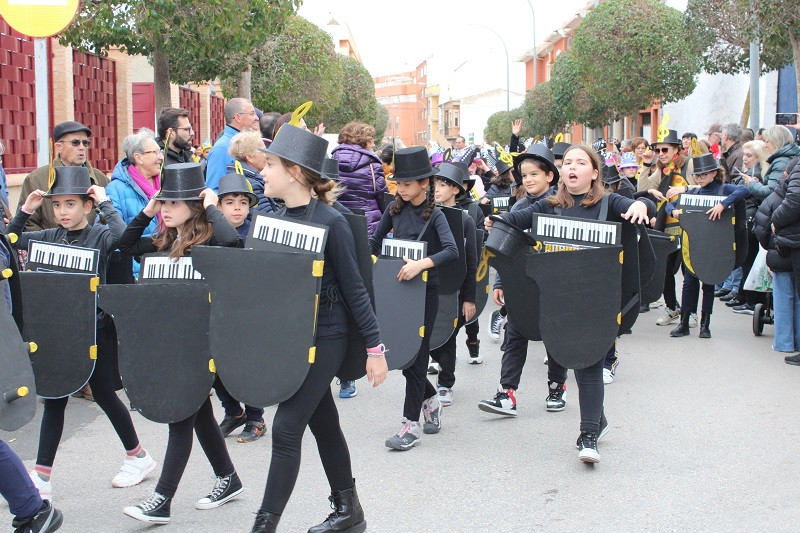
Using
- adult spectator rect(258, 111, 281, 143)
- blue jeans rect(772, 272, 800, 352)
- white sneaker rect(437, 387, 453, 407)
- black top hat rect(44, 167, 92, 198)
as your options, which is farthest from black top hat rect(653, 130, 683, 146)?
black top hat rect(44, 167, 92, 198)

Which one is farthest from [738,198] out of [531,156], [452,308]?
[452,308]

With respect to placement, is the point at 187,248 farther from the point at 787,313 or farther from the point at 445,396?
the point at 787,313

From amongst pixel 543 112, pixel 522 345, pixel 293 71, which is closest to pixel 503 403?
pixel 522 345

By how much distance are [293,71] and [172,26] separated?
18625 millimetres

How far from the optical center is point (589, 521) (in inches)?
186

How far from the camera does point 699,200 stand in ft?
31.8

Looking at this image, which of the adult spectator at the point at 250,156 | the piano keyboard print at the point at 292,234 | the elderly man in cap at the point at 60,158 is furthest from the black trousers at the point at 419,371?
the elderly man in cap at the point at 60,158

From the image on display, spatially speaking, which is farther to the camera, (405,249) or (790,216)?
(790,216)

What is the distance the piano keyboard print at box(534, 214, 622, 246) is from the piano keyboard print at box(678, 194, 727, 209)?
4439 mm

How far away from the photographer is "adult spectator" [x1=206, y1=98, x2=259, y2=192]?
769cm

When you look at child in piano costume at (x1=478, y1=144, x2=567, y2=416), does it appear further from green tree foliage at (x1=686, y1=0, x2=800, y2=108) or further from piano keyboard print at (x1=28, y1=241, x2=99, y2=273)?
green tree foliage at (x1=686, y1=0, x2=800, y2=108)

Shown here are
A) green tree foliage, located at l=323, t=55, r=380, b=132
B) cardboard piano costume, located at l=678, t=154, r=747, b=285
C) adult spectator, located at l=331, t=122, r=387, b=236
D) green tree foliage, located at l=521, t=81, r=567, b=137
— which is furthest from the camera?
green tree foliage, located at l=323, t=55, r=380, b=132

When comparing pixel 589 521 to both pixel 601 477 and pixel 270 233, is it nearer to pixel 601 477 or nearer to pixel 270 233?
pixel 601 477

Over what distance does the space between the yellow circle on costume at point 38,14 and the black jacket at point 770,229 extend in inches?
244
